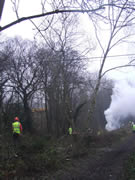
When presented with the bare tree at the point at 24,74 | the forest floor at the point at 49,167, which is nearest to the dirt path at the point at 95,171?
the forest floor at the point at 49,167

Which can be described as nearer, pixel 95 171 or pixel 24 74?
pixel 95 171

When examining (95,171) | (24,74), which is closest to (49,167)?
(95,171)

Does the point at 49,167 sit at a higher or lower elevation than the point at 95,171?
higher

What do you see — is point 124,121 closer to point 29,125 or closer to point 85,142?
point 29,125

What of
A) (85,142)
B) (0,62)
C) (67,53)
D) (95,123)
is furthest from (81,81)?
(95,123)

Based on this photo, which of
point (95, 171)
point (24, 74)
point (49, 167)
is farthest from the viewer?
point (24, 74)

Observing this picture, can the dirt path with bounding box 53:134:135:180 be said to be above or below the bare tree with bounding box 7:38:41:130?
below

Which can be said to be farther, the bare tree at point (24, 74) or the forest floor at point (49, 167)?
the bare tree at point (24, 74)

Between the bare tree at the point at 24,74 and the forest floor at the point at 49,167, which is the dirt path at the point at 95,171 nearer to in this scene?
the forest floor at the point at 49,167

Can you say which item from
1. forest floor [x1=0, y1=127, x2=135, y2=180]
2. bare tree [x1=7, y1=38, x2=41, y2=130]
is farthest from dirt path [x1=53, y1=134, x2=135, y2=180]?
Answer: bare tree [x1=7, y1=38, x2=41, y2=130]

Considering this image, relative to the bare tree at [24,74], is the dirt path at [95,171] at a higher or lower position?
lower

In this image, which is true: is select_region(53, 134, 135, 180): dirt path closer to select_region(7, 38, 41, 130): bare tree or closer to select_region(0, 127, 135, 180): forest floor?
select_region(0, 127, 135, 180): forest floor

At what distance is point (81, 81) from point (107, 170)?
10998 millimetres

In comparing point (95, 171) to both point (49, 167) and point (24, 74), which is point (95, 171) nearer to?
point (49, 167)
